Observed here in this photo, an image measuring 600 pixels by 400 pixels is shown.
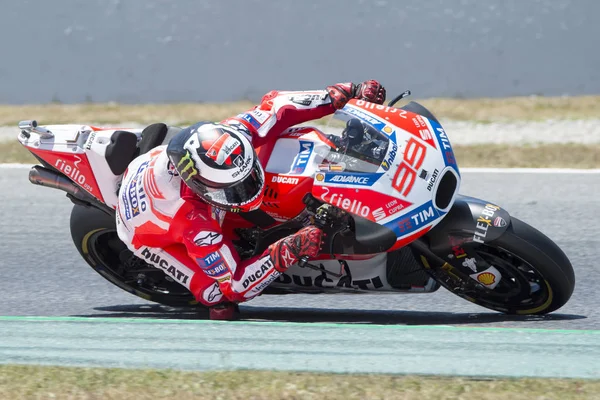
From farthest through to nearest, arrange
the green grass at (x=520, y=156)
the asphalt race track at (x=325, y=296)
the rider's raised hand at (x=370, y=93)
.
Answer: the green grass at (x=520, y=156) < the asphalt race track at (x=325, y=296) < the rider's raised hand at (x=370, y=93)

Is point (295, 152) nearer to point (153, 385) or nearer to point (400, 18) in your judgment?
point (153, 385)

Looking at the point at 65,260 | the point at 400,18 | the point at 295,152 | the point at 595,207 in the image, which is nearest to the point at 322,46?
the point at 400,18

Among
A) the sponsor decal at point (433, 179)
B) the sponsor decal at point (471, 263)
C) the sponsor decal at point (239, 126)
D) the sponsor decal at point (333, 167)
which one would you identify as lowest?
the sponsor decal at point (471, 263)

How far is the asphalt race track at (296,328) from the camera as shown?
375 cm

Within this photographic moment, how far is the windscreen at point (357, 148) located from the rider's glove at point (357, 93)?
1.20 feet

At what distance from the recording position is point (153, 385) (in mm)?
3613

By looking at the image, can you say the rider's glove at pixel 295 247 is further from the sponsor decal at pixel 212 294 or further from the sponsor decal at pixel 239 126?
the sponsor decal at pixel 239 126

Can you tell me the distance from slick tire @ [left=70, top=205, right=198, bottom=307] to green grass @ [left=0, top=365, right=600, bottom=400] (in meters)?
1.46

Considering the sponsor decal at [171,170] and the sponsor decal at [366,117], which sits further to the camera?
the sponsor decal at [171,170]

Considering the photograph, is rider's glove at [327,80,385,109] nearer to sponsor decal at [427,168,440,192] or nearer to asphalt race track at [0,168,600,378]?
sponsor decal at [427,168,440,192]

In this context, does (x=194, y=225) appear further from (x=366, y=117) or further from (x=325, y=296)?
(x=325, y=296)

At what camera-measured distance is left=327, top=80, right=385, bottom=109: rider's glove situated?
4.78 meters

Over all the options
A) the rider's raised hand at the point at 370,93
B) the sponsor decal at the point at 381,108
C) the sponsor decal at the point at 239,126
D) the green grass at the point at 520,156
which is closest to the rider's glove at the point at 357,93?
the rider's raised hand at the point at 370,93

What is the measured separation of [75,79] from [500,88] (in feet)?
15.0
